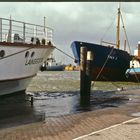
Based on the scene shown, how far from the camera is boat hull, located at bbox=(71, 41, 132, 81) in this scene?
34.8 m

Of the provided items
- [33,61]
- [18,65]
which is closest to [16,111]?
[18,65]

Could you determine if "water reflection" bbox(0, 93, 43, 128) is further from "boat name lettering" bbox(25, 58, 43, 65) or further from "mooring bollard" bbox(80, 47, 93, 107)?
"mooring bollard" bbox(80, 47, 93, 107)

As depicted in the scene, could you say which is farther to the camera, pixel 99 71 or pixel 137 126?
pixel 99 71

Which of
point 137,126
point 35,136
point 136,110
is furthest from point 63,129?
point 136,110

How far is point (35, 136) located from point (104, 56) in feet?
86.8

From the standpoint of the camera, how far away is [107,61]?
3572 centimetres

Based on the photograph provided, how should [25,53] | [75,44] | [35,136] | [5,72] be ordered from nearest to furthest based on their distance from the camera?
[35,136] < [5,72] < [25,53] < [75,44]

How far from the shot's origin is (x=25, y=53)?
1833 centimetres

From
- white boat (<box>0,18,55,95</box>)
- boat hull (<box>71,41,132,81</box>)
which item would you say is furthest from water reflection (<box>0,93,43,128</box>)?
boat hull (<box>71,41,132,81</box>)

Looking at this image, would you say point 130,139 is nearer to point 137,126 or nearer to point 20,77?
point 137,126

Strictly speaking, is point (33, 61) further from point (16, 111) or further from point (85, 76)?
point (16, 111)

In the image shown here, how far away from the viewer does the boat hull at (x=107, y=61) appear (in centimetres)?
3478

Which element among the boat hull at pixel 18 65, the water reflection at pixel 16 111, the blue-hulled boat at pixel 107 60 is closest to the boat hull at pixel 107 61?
the blue-hulled boat at pixel 107 60

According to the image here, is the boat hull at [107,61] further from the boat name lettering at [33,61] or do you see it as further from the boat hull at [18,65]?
the boat hull at [18,65]
